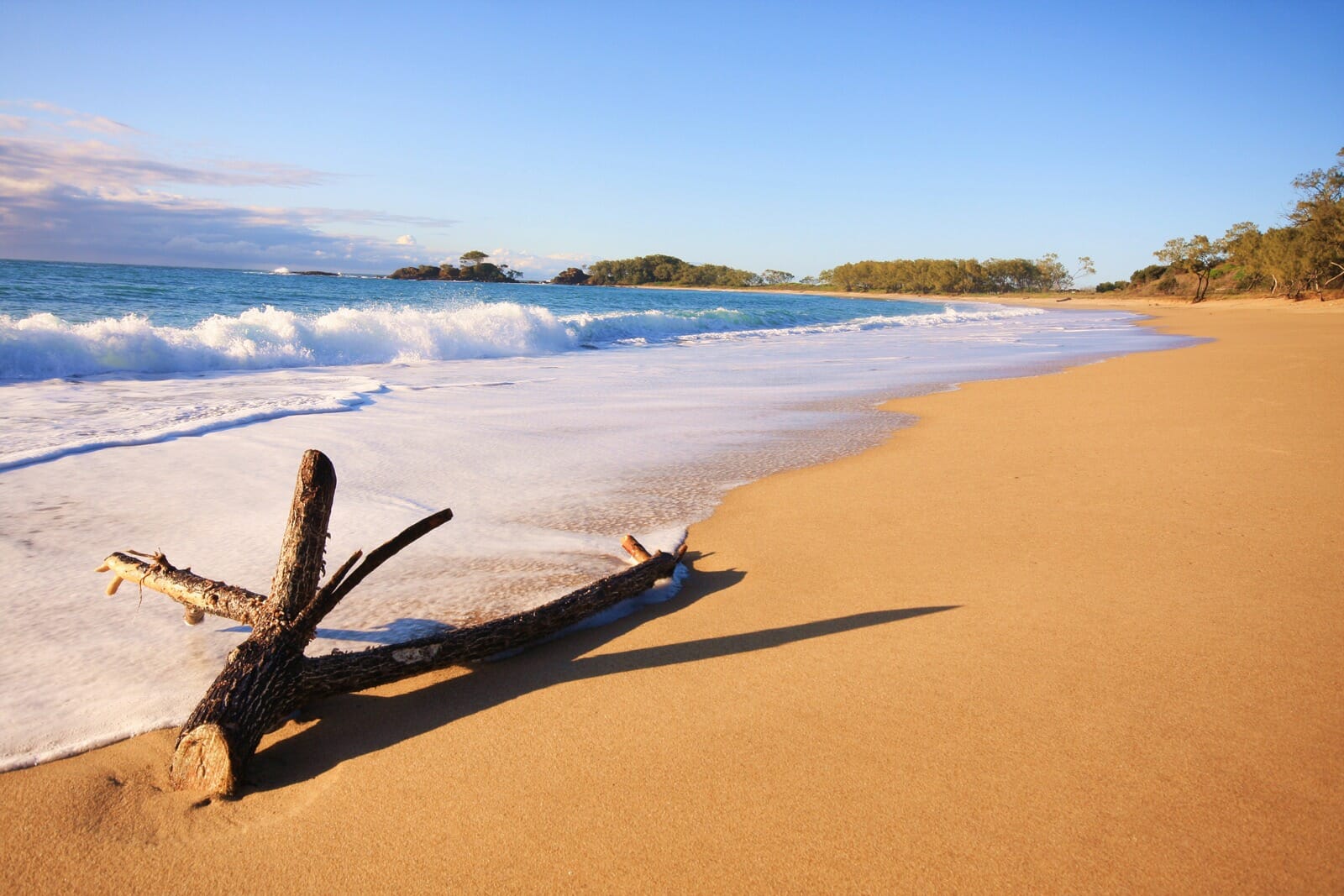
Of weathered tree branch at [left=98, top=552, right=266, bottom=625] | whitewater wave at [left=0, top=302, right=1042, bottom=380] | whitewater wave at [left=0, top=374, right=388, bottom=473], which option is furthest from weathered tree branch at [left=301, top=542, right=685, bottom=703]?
whitewater wave at [left=0, top=302, right=1042, bottom=380]

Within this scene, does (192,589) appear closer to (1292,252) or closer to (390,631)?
(390,631)

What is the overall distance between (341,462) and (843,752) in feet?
17.0

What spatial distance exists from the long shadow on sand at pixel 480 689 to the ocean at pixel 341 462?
1.48ft

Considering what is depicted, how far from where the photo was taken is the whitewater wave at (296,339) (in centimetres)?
1199

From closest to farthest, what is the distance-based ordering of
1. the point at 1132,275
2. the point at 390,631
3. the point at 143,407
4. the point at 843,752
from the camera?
the point at 843,752, the point at 390,631, the point at 143,407, the point at 1132,275

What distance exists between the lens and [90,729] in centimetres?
A: 251

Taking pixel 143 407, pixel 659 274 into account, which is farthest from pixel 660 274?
pixel 143 407

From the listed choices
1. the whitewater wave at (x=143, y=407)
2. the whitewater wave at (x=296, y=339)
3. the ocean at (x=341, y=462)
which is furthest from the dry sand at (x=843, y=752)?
the whitewater wave at (x=296, y=339)

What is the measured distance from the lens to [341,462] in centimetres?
627

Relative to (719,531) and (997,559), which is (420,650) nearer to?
(719,531)

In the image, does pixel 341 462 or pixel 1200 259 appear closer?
pixel 341 462

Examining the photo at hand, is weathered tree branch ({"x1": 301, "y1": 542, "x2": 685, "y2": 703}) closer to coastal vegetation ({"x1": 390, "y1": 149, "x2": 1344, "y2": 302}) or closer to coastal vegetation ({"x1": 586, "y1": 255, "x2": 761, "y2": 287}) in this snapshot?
coastal vegetation ({"x1": 390, "y1": 149, "x2": 1344, "y2": 302})

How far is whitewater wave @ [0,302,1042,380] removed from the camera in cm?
1199

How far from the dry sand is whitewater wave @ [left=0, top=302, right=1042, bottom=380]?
12.3 m
